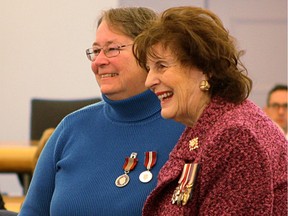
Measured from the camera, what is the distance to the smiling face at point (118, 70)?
2629mm

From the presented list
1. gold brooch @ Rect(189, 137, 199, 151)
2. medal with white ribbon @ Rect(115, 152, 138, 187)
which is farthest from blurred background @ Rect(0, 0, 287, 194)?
gold brooch @ Rect(189, 137, 199, 151)

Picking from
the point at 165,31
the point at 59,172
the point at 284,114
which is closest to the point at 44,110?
the point at 284,114

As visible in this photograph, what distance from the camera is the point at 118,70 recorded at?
2.64 meters

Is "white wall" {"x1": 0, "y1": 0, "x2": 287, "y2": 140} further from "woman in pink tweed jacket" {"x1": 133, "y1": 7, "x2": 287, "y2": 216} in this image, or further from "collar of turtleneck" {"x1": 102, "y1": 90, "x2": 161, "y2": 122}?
"woman in pink tweed jacket" {"x1": 133, "y1": 7, "x2": 287, "y2": 216}

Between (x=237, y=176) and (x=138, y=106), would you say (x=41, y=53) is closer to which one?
(x=138, y=106)

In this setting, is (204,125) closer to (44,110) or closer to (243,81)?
(243,81)

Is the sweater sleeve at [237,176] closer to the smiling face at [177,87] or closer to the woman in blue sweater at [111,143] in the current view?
the smiling face at [177,87]

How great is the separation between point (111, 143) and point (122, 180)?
6.6 inches

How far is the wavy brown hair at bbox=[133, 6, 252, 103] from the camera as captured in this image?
2027 mm

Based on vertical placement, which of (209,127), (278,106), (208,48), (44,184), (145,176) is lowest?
(278,106)

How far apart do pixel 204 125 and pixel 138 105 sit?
24.2 inches

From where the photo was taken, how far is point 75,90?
25.7ft

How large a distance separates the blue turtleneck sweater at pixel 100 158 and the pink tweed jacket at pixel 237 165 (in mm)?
438

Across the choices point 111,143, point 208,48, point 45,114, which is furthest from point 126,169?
point 45,114
